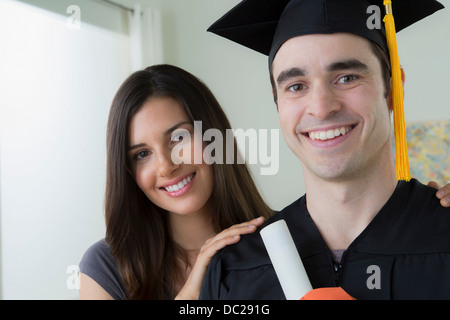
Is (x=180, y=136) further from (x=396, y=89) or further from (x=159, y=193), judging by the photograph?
(x=396, y=89)

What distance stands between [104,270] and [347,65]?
992mm

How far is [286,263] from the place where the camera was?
90 cm

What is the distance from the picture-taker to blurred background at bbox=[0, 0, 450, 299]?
233 centimetres

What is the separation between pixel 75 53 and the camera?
2.72 m

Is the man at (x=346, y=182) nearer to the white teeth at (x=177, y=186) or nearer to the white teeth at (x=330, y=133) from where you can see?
the white teeth at (x=330, y=133)

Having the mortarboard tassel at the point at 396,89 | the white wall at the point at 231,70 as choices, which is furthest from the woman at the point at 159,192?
the white wall at the point at 231,70

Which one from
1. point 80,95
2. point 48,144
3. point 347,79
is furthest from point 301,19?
point 80,95

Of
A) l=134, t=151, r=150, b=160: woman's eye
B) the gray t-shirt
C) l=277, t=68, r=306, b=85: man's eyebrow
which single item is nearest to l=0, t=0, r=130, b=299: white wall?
the gray t-shirt

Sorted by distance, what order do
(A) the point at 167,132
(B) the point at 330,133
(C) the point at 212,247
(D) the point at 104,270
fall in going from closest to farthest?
(B) the point at 330,133 → (C) the point at 212,247 → (A) the point at 167,132 → (D) the point at 104,270

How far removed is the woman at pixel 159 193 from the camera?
1479mm
